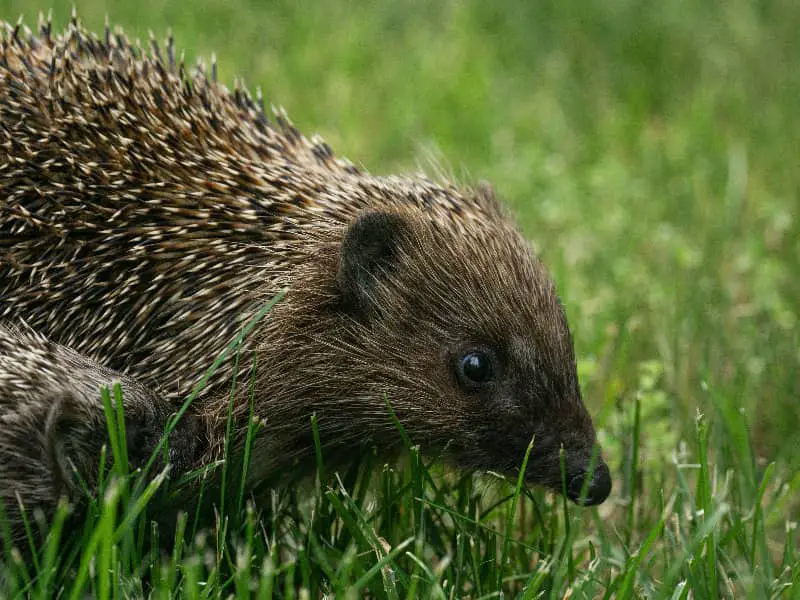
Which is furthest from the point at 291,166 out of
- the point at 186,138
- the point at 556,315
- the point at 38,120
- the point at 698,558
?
the point at 698,558

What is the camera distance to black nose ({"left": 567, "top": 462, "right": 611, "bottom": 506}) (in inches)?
181

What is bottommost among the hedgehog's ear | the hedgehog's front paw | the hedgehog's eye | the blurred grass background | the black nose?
the black nose

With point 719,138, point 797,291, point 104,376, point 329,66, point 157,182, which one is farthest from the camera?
Answer: point 329,66

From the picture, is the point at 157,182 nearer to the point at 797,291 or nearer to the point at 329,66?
the point at 797,291

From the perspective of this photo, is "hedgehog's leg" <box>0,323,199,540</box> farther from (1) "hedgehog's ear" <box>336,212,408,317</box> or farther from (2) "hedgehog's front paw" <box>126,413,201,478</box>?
(1) "hedgehog's ear" <box>336,212,408,317</box>

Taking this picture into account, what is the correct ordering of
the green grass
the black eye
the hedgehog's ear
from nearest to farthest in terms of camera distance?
the green grass < the black eye < the hedgehog's ear

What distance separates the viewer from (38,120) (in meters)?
5.24

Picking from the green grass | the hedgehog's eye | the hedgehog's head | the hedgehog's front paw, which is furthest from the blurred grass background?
the hedgehog's front paw

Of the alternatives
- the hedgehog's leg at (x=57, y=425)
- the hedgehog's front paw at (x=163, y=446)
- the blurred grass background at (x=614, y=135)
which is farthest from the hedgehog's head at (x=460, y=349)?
the blurred grass background at (x=614, y=135)

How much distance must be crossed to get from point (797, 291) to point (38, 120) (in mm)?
4721

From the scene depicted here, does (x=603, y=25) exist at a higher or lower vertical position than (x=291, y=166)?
higher

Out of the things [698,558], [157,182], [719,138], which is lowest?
[698,558]

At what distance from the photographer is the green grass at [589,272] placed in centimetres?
439

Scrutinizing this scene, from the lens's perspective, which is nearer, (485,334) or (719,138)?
(485,334)
